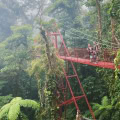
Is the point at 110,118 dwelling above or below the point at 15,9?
below

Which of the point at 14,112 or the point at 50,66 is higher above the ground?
the point at 50,66

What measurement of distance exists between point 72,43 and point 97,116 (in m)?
4.82

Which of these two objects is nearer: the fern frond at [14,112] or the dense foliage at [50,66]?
the fern frond at [14,112]

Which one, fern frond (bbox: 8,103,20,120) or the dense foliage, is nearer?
fern frond (bbox: 8,103,20,120)

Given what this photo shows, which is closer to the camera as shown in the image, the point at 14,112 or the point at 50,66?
the point at 14,112

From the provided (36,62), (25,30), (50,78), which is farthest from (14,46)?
(50,78)

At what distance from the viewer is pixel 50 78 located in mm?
5227

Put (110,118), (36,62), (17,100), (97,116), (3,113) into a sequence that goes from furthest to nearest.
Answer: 1. (97,116)
2. (110,118)
3. (36,62)
4. (17,100)
5. (3,113)

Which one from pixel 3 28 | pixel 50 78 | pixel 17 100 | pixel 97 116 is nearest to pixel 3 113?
pixel 17 100

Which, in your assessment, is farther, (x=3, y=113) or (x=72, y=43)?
(x=72, y=43)

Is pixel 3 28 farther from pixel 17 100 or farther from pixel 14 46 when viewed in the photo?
pixel 17 100

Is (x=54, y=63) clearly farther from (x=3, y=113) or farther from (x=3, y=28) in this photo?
(x=3, y=28)

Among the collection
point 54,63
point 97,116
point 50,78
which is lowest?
point 97,116

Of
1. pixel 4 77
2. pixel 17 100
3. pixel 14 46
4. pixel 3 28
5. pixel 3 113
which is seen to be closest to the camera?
pixel 3 113
